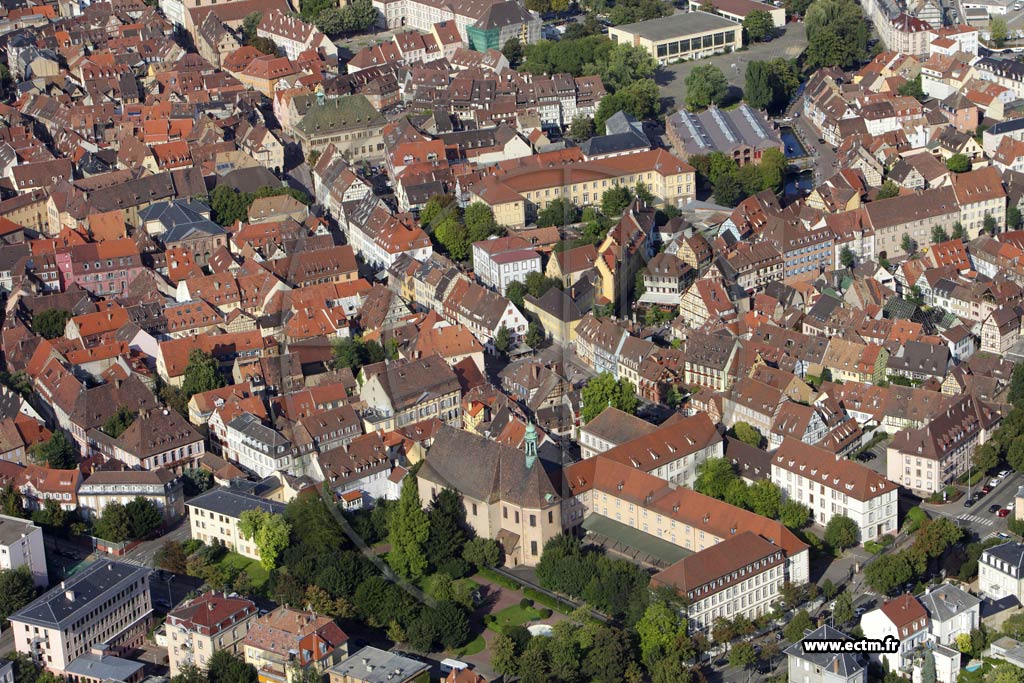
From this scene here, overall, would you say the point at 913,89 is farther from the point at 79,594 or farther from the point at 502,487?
the point at 79,594

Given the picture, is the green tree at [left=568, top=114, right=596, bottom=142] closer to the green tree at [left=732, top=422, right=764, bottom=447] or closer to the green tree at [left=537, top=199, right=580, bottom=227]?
the green tree at [left=537, top=199, right=580, bottom=227]

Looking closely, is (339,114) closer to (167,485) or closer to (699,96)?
(699,96)

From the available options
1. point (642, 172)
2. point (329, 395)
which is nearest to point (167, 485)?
point (329, 395)

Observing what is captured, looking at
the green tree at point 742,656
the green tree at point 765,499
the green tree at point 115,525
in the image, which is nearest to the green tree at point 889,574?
the green tree at point 765,499

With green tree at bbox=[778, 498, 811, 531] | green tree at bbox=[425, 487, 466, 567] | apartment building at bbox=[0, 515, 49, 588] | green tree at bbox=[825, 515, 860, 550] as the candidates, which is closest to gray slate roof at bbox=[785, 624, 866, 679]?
green tree at bbox=[825, 515, 860, 550]

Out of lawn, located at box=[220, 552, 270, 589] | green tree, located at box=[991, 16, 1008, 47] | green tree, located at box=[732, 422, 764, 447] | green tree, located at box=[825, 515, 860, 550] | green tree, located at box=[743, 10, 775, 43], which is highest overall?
lawn, located at box=[220, 552, 270, 589]

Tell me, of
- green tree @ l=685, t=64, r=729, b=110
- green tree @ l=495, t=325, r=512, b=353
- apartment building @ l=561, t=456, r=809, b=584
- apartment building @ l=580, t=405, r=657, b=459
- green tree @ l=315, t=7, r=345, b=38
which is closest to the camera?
apartment building @ l=561, t=456, r=809, b=584
